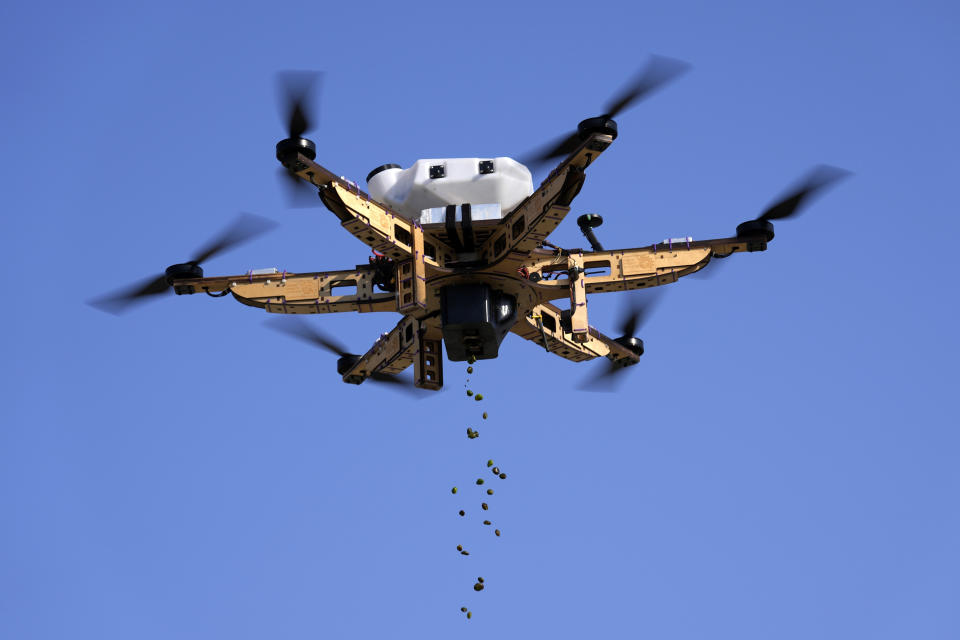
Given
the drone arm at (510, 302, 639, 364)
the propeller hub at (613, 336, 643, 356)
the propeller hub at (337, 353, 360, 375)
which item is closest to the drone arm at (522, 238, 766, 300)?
the drone arm at (510, 302, 639, 364)

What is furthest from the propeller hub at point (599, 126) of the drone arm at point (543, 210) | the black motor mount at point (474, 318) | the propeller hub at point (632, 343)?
the propeller hub at point (632, 343)

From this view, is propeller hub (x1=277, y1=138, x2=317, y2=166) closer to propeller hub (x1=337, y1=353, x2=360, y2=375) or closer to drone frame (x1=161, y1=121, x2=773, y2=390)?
drone frame (x1=161, y1=121, x2=773, y2=390)

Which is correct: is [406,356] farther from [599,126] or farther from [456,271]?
[599,126]

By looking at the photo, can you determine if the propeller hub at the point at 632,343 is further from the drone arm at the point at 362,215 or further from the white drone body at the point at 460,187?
the drone arm at the point at 362,215

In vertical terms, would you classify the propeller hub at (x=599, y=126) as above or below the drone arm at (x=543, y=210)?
above

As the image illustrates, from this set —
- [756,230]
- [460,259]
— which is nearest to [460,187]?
[460,259]

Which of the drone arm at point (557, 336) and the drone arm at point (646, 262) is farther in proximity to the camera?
the drone arm at point (557, 336)

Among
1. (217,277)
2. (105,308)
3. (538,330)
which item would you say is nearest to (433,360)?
(538,330)
